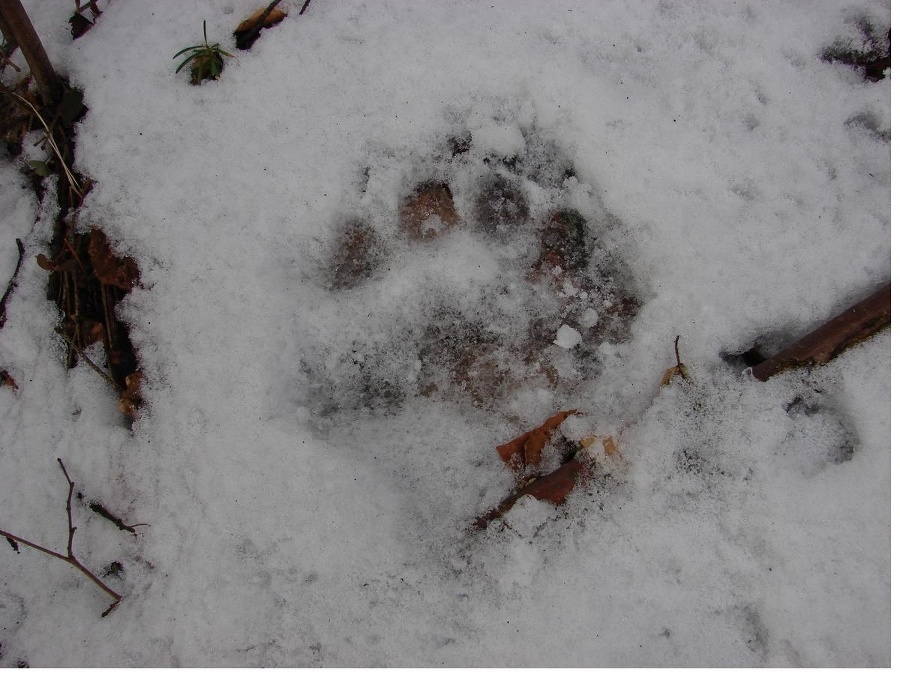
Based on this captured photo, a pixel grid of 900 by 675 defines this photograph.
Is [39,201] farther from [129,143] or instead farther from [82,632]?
[82,632]

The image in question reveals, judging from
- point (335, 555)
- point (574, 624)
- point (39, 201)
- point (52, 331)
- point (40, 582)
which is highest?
point (39, 201)

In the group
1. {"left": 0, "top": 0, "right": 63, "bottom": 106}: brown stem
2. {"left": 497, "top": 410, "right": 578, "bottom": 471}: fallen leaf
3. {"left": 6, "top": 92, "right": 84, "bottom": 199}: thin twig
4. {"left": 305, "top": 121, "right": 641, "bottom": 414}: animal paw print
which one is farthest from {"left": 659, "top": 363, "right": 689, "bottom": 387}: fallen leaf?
{"left": 0, "top": 0, "right": 63, "bottom": 106}: brown stem

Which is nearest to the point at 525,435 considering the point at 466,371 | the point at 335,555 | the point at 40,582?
the point at 466,371

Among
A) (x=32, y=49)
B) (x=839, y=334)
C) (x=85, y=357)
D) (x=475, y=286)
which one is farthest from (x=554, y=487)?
(x=32, y=49)

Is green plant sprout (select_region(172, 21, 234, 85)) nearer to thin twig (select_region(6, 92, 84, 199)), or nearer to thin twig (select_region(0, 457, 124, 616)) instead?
thin twig (select_region(6, 92, 84, 199))

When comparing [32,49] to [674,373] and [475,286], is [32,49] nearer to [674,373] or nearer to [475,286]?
[475,286]

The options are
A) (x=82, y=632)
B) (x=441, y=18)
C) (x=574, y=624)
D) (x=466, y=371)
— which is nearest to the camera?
(x=574, y=624)
